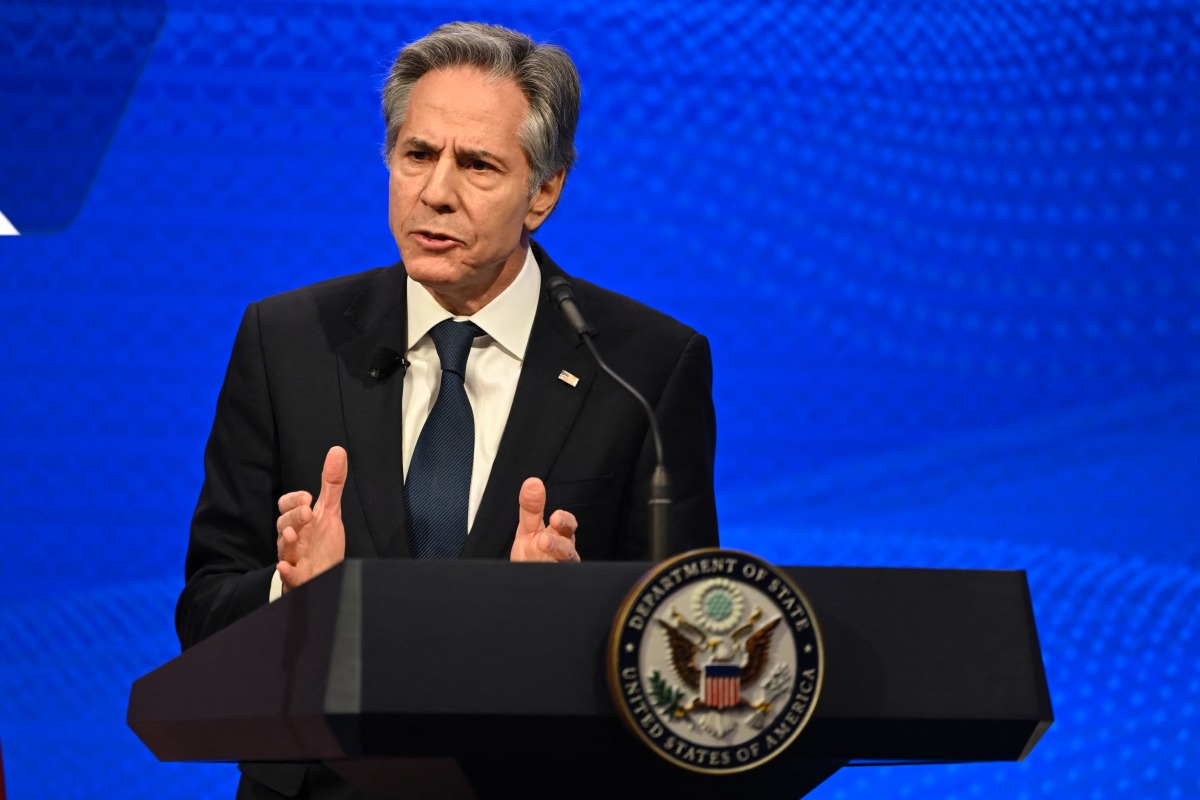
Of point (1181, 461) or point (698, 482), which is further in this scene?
point (1181, 461)

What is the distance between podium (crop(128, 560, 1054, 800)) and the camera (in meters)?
1.11

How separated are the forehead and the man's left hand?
585 millimetres

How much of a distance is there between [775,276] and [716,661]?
2060mm

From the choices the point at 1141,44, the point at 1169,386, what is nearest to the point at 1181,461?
the point at 1169,386

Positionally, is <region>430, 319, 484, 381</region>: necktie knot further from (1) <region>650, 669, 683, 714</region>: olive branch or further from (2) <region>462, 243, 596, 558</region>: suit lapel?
(1) <region>650, 669, 683, 714</region>: olive branch

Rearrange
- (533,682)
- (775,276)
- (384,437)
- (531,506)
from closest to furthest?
1. (533,682)
2. (531,506)
3. (384,437)
4. (775,276)

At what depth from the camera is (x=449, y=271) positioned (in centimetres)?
193

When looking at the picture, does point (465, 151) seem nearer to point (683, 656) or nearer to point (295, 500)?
point (295, 500)

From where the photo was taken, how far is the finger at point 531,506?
1.55 metres

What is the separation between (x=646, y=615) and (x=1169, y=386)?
2491 mm

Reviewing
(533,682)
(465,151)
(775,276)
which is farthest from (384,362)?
(775,276)

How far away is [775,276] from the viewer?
315cm

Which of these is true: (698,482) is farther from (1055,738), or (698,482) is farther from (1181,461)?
(1181,461)

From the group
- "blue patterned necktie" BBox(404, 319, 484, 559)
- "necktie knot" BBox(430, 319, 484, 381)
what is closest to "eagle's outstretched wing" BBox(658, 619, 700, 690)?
"blue patterned necktie" BBox(404, 319, 484, 559)
